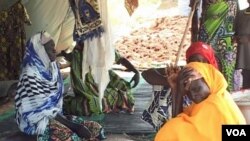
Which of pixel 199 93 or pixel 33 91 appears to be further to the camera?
pixel 33 91

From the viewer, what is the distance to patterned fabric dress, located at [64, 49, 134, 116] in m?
5.12

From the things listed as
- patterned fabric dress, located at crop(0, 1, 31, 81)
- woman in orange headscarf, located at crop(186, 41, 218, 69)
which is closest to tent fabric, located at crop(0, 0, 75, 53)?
patterned fabric dress, located at crop(0, 1, 31, 81)

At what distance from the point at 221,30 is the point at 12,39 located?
3011mm

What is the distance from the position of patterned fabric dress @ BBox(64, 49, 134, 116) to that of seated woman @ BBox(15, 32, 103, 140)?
861 millimetres

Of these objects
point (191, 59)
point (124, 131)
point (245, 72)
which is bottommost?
point (124, 131)

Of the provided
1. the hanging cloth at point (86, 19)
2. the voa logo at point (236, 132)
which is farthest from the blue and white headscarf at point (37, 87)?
the voa logo at point (236, 132)

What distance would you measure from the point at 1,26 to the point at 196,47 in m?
3.51

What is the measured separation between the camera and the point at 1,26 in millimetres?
6402

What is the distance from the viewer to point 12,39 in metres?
6.50

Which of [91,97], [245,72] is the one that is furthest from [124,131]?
[245,72]

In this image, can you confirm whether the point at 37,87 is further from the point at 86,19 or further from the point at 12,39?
the point at 12,39

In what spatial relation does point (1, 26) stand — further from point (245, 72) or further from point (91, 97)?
point (245, 72)

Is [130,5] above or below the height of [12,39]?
above

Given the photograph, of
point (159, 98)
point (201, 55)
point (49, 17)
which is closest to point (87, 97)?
point (159, 98)
